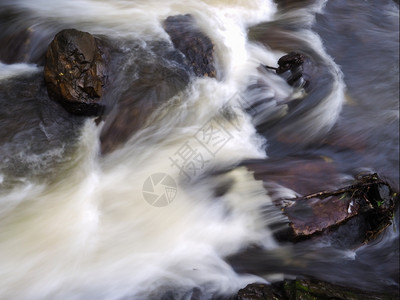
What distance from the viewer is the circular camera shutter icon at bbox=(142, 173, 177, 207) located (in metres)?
4.23

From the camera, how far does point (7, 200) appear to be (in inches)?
150

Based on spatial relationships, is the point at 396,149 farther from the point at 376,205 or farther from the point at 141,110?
the point at 141,110

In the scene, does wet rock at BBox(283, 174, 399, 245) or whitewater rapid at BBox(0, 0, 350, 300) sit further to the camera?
wet rock at BBox(283, 174, 399, 245)

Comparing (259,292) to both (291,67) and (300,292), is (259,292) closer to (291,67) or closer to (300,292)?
(300,292)

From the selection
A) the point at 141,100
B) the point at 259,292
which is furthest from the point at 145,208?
the point at 259,292

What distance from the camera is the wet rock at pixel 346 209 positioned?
3.93 m

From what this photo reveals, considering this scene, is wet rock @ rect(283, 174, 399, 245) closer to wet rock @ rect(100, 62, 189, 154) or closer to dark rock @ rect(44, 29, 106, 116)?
wet rock @ rect(100, 62, 189, 154)

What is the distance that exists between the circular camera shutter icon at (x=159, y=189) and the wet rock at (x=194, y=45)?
151cm

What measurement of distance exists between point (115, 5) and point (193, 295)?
4410mm

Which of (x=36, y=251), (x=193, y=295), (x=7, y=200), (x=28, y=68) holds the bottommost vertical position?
(x=193, y=295)

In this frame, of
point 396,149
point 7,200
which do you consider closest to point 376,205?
point 396,149

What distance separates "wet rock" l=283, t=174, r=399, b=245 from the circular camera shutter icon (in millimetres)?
1256

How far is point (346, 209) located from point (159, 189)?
2007mm

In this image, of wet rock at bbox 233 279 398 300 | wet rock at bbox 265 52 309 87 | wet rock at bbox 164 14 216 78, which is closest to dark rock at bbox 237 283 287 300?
wet rock at bbox 233 279 398 300
